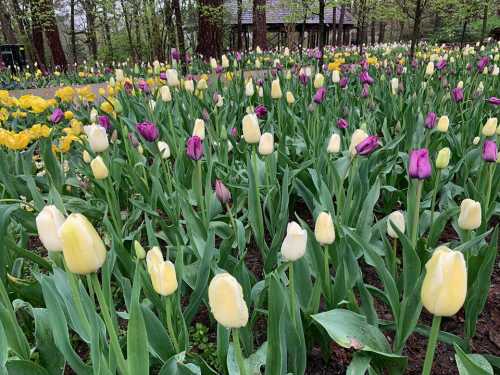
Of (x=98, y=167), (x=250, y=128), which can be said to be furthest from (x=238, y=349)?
(x=250, y=128)

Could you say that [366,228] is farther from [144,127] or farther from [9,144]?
[9,144]

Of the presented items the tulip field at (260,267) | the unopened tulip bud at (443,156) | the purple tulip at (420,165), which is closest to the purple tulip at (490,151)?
the tulip field at (260,267)

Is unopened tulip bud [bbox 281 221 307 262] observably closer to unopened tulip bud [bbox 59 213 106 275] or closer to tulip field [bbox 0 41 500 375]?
tulip field [bbox 0 41 500 375]

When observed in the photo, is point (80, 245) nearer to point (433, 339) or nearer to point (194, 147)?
point (433, 339)

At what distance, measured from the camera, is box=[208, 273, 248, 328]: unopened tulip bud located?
767 mm

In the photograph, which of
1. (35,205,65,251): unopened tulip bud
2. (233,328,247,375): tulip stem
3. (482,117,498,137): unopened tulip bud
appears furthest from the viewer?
(482,117,498,137): unopened tulip bud

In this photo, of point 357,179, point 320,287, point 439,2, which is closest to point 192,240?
point 320,287

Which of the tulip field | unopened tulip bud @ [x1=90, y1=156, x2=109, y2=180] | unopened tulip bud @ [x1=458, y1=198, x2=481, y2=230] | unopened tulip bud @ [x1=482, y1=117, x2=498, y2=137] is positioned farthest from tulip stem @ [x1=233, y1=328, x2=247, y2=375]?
unopened tulip bud @ [x1=482, y1=117, x2=498, y2=137]

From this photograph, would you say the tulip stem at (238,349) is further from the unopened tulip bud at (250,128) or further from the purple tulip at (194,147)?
the unopened tulip bud at (250,128)

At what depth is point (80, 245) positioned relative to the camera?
2.69 ft

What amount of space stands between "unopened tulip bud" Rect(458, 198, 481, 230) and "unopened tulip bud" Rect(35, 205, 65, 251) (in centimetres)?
105

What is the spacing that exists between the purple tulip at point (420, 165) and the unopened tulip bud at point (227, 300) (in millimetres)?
824

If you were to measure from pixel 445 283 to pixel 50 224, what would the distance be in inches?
30.4

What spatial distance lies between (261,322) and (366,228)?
54cm
